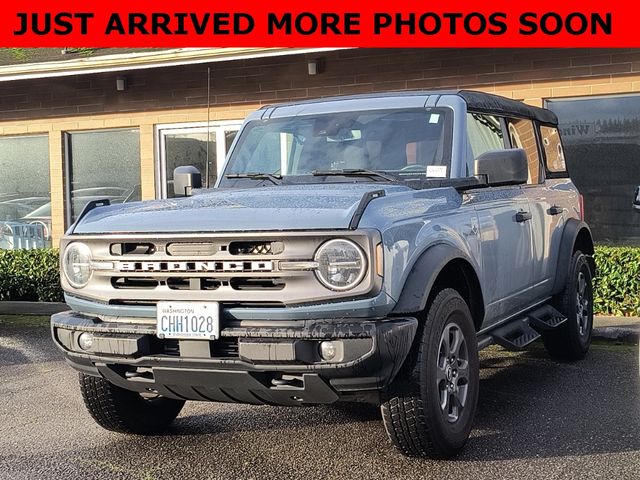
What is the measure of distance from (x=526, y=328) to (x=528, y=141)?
1.52 m

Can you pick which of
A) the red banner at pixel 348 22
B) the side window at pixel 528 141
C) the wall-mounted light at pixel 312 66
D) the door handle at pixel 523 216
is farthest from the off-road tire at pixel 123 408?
the wall-mounted light at pixel 312 66

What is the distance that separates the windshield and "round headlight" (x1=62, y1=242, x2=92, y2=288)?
4.32 ft

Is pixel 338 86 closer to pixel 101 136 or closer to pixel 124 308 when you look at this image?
pixel 101 136

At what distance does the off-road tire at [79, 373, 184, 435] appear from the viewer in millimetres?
4801

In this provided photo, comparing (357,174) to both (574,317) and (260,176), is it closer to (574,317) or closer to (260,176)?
(260,176)

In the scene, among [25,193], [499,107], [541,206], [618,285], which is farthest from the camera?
[25,193]

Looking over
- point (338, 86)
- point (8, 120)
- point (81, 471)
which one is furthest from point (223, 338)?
point (8, 120)

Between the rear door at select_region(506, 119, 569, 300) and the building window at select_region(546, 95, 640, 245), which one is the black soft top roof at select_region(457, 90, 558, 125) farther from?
the building window at select_region(546, 95, 640, 245)

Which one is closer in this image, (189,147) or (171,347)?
(171,347)

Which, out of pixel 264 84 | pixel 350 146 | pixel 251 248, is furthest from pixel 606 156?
pixel 251 248

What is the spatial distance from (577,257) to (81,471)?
13.6 feet

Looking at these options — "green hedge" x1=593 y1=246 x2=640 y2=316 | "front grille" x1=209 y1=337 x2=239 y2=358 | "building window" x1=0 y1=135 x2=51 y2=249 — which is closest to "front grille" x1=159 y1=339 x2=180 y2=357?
"front grille" x1=209 y1=337 x2=239 y2=358

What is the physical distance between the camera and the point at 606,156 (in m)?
10.7

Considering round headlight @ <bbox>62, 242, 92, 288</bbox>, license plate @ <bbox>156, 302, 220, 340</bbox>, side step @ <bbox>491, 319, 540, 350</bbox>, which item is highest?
round headlight @ <bbox>62, 242, 92, 288</bbox>
